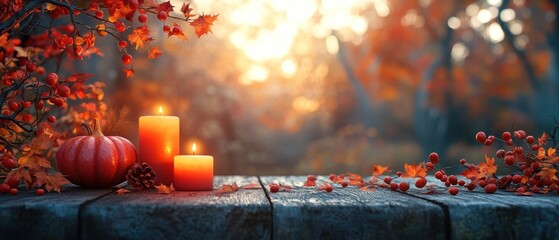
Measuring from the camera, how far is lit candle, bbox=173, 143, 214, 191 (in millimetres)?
2189

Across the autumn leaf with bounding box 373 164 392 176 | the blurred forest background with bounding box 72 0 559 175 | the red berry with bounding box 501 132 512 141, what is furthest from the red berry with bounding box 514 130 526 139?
the blurred forest background with bounding box 72 0 559 175

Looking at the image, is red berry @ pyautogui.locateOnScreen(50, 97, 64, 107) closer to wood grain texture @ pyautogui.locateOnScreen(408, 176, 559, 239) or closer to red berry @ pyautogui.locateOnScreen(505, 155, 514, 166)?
wood grain texture @ pyautogui.locateOnScreen(408, 176, 559, 239)

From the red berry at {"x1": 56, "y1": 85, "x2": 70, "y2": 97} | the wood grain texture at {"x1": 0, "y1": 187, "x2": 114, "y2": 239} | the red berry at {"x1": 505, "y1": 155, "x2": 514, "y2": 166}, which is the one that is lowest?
the wood grain texture at {"x1": 0, "y1": 187, "x2": 114, "y2": 239}

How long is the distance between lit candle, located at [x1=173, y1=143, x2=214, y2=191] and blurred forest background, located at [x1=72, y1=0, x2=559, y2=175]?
6.19 m

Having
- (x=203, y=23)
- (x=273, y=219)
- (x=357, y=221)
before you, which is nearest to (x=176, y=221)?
(x=273, y=219)

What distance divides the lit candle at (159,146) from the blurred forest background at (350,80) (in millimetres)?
5977

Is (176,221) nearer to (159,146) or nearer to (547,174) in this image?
(159,146)

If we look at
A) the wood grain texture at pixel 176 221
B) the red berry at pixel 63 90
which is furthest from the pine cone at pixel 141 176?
the wood grain texture at pixel 176 221

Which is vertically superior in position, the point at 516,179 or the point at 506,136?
the point at 506,136

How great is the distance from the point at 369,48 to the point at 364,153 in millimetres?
2952

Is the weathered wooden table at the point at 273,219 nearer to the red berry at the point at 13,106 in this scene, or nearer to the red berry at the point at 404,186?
the red berry at the point at 404,186

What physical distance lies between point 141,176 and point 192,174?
0.68ft

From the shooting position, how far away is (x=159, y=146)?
93.2 inches

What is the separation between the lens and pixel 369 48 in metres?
15.1
